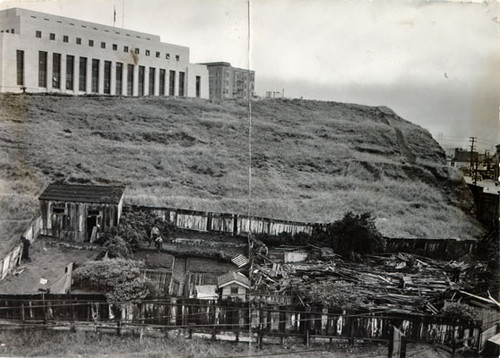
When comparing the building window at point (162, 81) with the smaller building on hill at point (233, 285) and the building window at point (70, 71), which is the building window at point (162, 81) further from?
the smaller building on hill at point (233, 285)

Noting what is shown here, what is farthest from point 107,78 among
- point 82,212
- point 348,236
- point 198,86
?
point 348,236

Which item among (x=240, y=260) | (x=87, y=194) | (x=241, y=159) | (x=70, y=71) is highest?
(x=70, y=71)

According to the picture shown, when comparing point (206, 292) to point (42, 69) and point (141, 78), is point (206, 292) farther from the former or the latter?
point (42, 69)

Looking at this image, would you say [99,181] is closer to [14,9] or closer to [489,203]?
[14,9]

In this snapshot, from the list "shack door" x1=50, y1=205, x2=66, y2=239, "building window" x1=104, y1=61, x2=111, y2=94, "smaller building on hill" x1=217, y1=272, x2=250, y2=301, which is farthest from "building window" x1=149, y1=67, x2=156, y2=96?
"smaller building on hill" x1=217, y1=272, x2=250, y2=301

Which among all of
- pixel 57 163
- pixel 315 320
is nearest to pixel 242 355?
pixel 315 320

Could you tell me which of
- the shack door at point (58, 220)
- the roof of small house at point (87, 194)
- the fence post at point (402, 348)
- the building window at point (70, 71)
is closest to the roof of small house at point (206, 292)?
the roof of small house at point (87, 194)
